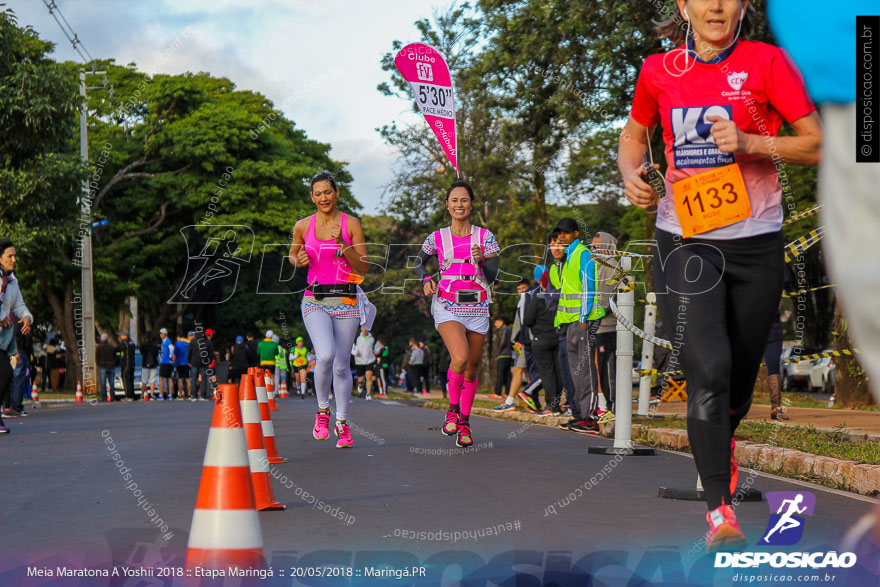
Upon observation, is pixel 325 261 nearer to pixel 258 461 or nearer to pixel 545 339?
pixel 258 461

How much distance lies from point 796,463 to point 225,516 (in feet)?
17.1

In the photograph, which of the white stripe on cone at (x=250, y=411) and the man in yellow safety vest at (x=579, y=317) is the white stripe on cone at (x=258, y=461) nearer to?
the white stripe on cone at (x=250, y=411)

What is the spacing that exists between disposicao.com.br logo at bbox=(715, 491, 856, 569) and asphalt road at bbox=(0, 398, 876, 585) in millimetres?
84

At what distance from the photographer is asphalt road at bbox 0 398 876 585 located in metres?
4.38

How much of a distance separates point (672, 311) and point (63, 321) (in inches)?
1362

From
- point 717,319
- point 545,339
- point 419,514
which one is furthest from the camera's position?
point 545,339

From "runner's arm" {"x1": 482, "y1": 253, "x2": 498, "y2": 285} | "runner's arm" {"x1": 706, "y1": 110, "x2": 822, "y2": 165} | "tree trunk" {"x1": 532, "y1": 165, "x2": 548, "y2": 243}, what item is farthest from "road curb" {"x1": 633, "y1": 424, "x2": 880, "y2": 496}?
"tree trunk" {"x1": 532, "y1": 165, "x2": 548, "y2": 243}

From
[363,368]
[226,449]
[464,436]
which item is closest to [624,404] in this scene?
[464,436]

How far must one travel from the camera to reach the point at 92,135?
4375cm

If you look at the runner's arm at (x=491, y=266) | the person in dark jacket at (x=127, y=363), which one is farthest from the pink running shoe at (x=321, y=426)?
the person in dark jacket at (x=127, y=363)

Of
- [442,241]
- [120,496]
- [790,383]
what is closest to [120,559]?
[120,496]

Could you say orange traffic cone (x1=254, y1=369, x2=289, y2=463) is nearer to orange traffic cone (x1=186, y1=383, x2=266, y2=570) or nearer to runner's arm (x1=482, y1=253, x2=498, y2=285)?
runner's arm (x1=482, y1=253, x2=498, y2=285)

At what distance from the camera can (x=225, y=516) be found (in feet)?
12.5

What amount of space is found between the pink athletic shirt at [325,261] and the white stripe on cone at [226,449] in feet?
18.1
